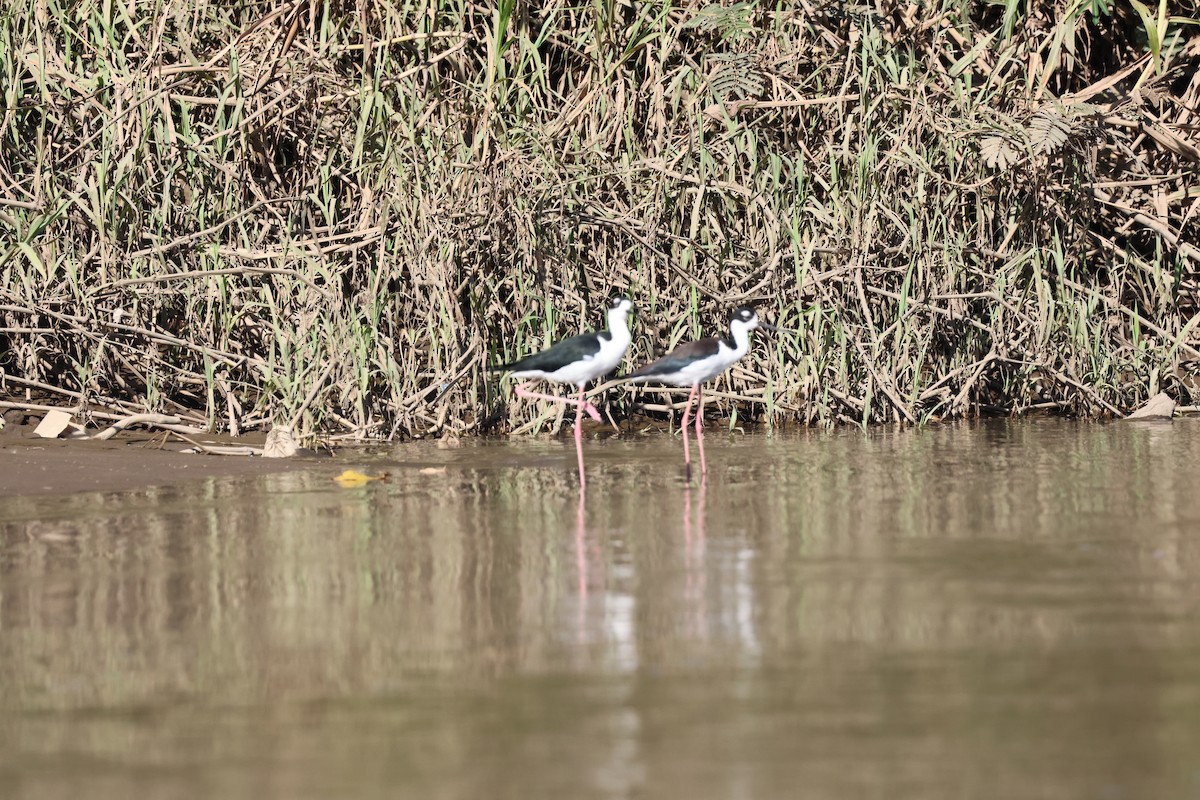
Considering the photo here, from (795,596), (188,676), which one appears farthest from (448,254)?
(188,676)

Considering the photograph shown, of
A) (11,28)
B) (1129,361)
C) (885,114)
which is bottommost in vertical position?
(1129,361)

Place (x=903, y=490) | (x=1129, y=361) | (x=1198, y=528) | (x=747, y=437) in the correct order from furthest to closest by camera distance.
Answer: (x=1129, y=361), (x=747, y=437), (x=903, y=490), (x=1198, y=528)

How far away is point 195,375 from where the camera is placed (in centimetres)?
1078

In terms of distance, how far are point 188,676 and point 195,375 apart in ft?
20.9

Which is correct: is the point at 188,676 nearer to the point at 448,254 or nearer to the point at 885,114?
the point at 448,254

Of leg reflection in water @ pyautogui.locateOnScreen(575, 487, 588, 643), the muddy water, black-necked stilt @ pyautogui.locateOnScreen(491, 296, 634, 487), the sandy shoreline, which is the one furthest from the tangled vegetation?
leg reflection in water @ pyautogui.locateOnScreen(575, 487, 588, 643)

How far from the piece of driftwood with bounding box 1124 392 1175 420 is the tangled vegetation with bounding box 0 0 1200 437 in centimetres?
24

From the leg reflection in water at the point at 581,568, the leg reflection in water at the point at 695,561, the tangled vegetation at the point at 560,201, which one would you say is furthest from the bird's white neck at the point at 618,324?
the leg reflection in water at the point at 581,568

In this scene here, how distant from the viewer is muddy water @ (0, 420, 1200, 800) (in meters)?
3.76

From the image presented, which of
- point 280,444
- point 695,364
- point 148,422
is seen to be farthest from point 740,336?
point 148,422

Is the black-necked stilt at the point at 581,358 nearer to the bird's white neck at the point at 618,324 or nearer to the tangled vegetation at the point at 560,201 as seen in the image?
the bird's white neck at the point at 618,324

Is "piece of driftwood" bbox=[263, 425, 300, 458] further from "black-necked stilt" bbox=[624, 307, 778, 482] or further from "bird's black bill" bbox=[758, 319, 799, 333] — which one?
"bird's black bill" bbox=[758, 319, 799, 333]

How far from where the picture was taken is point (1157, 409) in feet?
36.8

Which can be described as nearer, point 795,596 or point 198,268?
point 795,596
